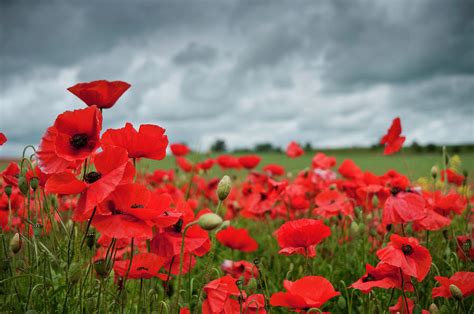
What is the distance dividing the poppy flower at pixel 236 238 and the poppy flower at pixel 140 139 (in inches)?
31.2

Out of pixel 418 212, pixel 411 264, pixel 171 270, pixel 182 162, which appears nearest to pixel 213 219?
pixel 171 270

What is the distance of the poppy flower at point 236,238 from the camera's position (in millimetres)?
2107

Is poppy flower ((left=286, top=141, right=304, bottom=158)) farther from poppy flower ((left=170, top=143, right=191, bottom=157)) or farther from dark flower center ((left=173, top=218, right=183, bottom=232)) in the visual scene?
dark flower center ((left=173, top=218, right=183, bottom=232))

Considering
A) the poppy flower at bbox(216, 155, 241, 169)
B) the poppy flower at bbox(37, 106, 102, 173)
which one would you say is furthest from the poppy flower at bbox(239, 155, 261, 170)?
the poppy flower at bbox(37, 106, 102, 173)

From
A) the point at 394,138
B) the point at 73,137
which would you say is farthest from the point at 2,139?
the point at 394,138

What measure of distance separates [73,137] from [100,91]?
0.16 meters

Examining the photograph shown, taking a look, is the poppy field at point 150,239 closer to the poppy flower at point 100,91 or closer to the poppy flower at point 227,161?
the poppy flower at point 100,91

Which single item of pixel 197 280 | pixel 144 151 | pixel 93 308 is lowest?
pixel 197 280

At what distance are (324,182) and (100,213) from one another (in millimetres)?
2446

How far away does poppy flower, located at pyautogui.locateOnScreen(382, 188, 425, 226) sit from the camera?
2.01 meters

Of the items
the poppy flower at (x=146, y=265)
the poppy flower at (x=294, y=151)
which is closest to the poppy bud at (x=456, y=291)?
the poppy flower at (x=146, y=265)

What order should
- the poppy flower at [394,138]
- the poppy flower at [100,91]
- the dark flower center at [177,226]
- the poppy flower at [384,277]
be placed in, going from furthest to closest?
1. the poppy flower at [394,138]
2. the poppy flower at [384,277]
3. the dark flower center at [177,226]
4. the poppy flower at [100,91]

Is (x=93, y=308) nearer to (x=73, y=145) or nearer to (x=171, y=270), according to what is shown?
(x=171, y=270)

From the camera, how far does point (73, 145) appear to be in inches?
52.4
